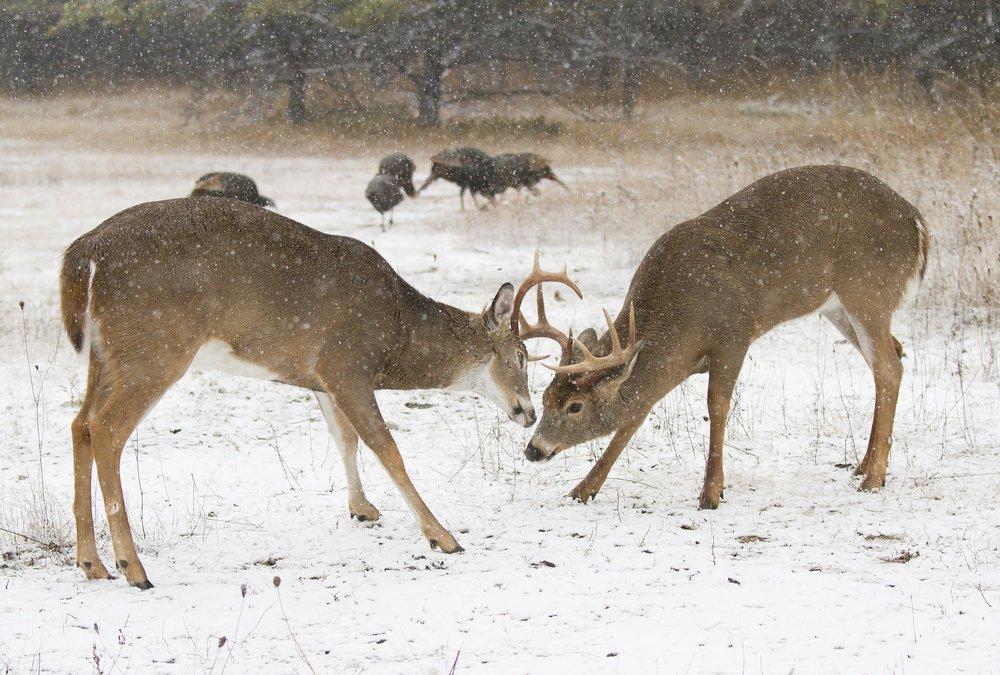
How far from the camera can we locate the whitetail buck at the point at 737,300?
248 inches

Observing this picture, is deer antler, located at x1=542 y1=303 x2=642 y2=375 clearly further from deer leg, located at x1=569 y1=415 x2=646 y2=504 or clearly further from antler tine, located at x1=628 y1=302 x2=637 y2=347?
deer leg, located at x1=569 y1=415 x2=646 y2=504

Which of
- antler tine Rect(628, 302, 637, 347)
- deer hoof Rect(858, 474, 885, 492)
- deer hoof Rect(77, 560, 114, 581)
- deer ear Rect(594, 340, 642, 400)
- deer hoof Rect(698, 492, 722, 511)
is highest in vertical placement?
antler tine Rect(628, 302, 637, 347)

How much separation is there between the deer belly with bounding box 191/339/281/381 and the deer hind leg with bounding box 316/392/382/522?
541 mm

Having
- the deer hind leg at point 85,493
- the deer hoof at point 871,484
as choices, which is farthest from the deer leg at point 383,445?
the deer hoof at point 871,484

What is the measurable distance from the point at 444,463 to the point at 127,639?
9.30ft

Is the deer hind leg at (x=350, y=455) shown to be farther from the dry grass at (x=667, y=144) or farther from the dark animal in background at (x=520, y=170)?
the dark animal in background at (x=520, y=170)

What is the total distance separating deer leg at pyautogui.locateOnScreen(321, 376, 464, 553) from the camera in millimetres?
5633

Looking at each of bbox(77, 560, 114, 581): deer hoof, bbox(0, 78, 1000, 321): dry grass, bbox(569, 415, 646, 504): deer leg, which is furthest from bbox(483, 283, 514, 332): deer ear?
bbox(0, 78, 1000, 321): dry grass

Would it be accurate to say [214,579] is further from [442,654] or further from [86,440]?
[442,654]

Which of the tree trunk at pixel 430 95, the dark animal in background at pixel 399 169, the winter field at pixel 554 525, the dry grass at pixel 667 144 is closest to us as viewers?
the winter field at pixel 554 525

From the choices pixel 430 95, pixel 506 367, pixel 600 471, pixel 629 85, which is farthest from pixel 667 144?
pixel 506 367

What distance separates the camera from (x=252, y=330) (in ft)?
18.0

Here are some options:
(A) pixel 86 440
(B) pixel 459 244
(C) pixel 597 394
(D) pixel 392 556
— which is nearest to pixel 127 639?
(A) pixel 86 440

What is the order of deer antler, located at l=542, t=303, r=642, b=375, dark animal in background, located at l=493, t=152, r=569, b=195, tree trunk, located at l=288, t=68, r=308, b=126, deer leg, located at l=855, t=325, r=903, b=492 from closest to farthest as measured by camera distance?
deer antler, located at l=542, t=303, r=642, b=375 < deer leg, located at l=855, t=325, r=903, b=492 < dark animal in background, located at l=493, t=152, r=569, b=195 < tree trunk, located at l=288, t=68, r=308, b=126
